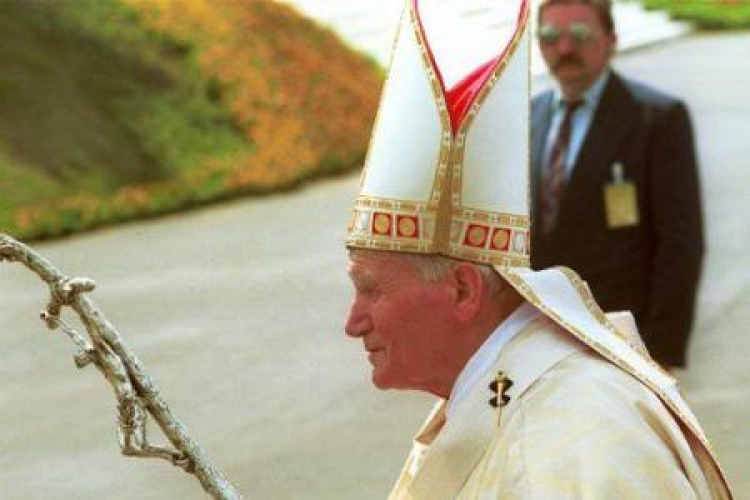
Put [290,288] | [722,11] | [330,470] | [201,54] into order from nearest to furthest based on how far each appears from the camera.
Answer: [330,470] < [290,288] < [201,54] < [722,11]

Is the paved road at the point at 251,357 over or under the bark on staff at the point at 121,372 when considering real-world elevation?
under

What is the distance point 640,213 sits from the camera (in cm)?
581

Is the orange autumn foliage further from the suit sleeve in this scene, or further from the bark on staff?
the bark on staff

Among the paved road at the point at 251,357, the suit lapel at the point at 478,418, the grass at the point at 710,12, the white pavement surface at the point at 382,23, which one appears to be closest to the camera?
the suit lapel at the point at 478,418

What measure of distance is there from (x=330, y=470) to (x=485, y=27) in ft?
12.8

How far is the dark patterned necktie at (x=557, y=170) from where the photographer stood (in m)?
5.80

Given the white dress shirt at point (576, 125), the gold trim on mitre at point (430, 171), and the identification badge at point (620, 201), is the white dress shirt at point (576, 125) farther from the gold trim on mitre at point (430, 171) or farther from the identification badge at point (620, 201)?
the gold trim on mitre at point (430, 171)

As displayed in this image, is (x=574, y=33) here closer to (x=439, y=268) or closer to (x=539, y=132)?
(x=539, y=132)

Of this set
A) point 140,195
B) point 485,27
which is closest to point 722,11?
point 140,195

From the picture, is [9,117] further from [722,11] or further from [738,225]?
[722,11]

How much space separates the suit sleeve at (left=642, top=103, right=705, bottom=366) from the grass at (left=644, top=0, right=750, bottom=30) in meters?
5.95

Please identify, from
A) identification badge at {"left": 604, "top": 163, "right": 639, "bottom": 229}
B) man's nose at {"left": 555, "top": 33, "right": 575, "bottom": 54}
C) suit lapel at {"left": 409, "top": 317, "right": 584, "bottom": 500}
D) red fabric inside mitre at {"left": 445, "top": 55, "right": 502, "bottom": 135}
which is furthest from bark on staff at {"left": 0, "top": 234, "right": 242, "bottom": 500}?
man's nose at {"left": 555, "top": 33, "right": 575, "bottom": 54}

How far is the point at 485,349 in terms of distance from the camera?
10.2 ft

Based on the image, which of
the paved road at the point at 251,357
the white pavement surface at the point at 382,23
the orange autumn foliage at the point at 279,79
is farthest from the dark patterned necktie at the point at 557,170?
the orange autumn foliage at the point at 279,79
